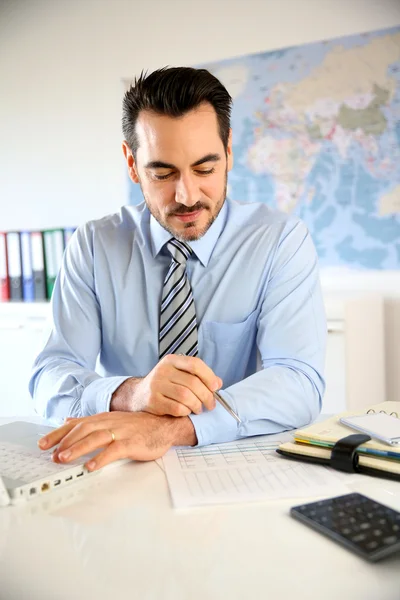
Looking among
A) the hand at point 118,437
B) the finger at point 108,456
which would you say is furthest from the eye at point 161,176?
the finger at point 108,456

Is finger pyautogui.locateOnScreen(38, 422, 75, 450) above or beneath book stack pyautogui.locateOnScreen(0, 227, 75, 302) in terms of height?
beneath

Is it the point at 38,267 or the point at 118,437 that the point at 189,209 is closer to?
the point at 118,437

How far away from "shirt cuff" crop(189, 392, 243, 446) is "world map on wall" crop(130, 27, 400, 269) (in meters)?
1.84

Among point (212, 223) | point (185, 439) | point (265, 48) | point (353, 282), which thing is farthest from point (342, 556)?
point (265, 48)

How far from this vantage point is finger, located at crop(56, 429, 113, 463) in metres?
1.01

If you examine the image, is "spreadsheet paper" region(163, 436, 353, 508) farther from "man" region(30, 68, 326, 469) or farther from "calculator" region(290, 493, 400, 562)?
"man" region(30, 68, 326, 469)

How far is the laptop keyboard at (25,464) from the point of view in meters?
0.97

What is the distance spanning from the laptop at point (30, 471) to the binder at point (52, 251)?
7.31 ft

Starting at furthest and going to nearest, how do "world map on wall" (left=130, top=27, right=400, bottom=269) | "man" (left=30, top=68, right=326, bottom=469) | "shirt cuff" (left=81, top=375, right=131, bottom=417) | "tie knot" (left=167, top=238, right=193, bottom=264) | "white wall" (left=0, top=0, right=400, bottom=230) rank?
"white wall" (left=0, top=0, right=400, bottom=230) < "world map on wall" (left=130, top=27, right=400, bottom=269) < "tie knot" (left=167, top=238, right=193, bottom=264) < "man" (left=30, top=68, right=326, bottom=469) < "shirt cuff" (left=81, top=375, right=131, bottom=417)

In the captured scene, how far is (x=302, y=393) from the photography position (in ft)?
4.49

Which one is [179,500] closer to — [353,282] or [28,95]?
[353,282]

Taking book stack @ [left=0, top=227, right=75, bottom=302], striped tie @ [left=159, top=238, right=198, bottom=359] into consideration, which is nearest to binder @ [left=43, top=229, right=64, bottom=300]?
book stack @ [left=0, top=227, right=75, bottom=302]

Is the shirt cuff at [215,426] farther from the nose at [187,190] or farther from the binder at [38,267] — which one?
the binder at [38,267]

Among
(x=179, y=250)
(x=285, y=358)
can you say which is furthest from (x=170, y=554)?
(x=179, y=250)
